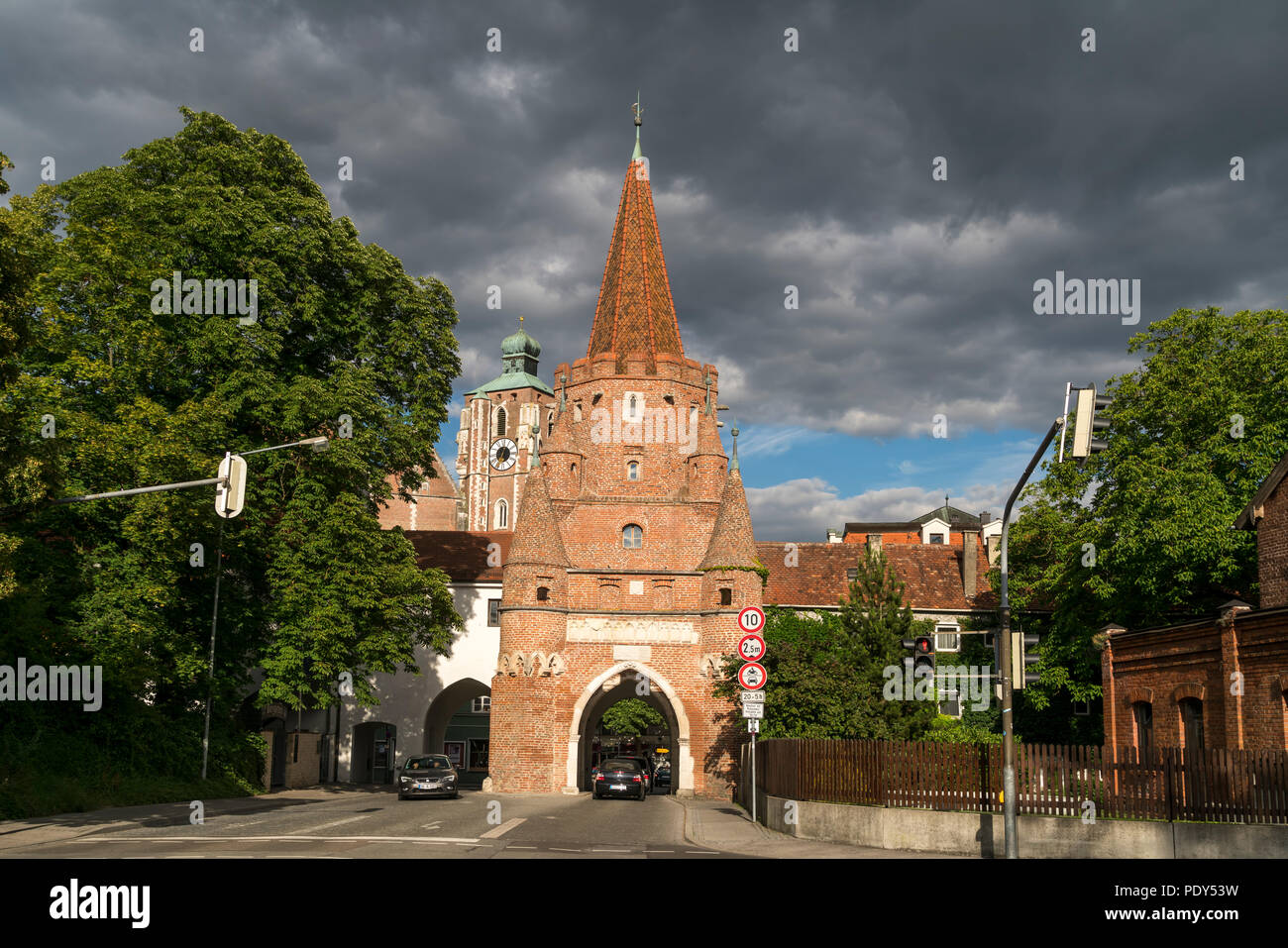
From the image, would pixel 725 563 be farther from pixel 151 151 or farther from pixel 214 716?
pixel 151 151

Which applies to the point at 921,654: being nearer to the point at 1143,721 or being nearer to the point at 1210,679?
the point at 1210,679

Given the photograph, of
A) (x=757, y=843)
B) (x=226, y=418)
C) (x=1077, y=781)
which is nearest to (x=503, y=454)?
(x=226, y=418)

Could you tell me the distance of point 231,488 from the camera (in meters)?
15.0

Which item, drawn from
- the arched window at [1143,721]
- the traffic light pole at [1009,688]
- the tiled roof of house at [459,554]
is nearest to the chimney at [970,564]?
the arched window at [1143,721]

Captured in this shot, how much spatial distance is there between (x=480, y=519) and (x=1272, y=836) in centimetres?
11495

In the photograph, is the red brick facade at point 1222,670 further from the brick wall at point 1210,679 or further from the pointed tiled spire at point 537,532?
the pointed tiled spire at point 537,532

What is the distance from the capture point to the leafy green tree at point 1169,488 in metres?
30.2

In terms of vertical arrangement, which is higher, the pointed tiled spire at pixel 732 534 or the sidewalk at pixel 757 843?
the pointed tiled spire at pixel 732 534

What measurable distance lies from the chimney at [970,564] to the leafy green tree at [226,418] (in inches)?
1043

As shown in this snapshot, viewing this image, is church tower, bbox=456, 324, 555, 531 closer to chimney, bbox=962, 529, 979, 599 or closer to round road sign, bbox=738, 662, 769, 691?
chimney, bbox=962, 529, 979, 599

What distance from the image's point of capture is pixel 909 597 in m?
49.0

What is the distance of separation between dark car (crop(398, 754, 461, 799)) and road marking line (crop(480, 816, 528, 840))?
24.0 ft

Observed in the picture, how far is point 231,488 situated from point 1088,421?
38.4 ft

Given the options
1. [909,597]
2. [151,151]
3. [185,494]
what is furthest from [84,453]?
[909,597]
